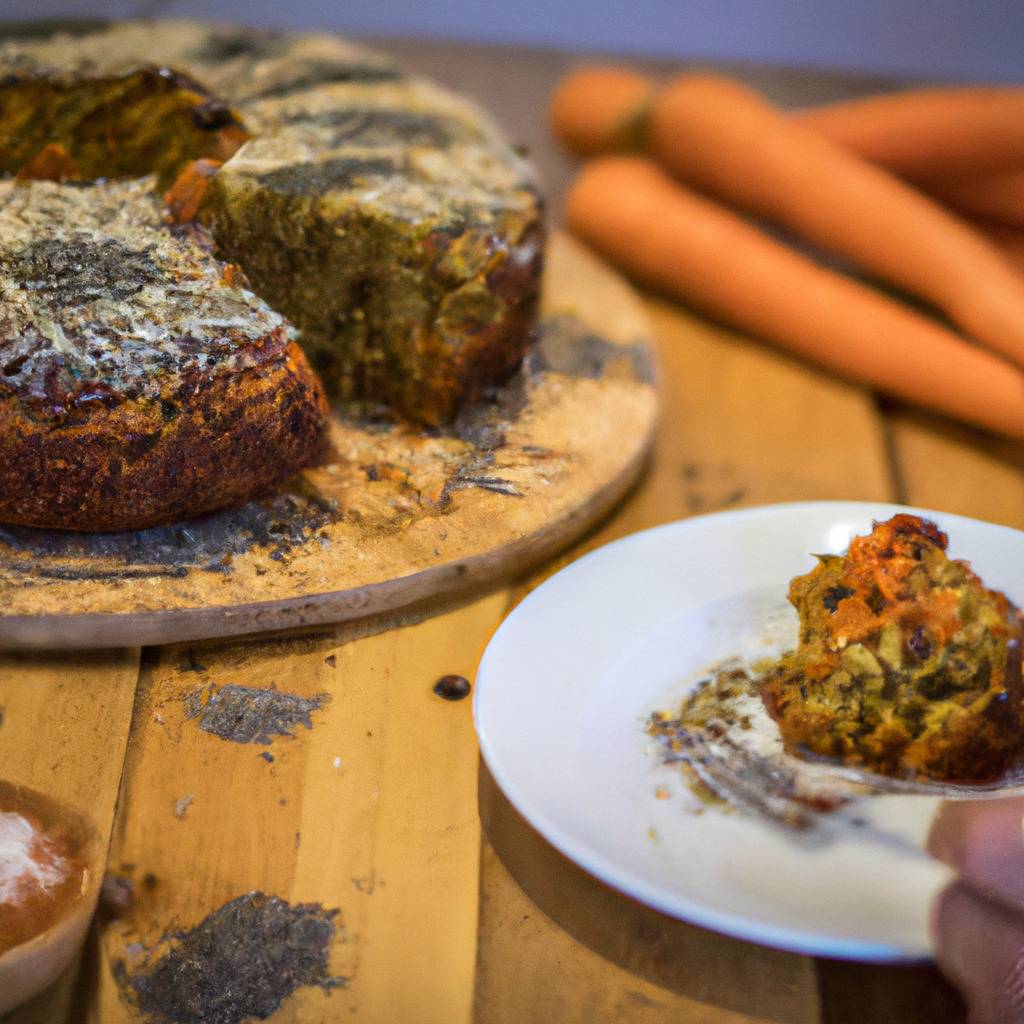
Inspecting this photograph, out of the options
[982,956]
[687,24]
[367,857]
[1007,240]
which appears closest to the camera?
[982,956]

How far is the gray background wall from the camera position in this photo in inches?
68.4

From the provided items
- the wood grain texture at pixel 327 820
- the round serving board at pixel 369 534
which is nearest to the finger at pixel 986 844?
the wood grain texture at pixel 327 820

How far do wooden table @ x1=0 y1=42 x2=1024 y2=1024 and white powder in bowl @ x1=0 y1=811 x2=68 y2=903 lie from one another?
4 centimetres

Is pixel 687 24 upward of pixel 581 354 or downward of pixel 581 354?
upward

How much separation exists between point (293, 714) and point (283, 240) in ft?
1.62

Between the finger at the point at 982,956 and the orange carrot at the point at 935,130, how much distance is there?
1.03m

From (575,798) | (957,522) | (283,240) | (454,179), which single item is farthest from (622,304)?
(575,798)

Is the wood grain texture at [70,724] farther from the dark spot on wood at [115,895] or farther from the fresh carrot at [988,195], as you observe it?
the fresh carrot at [988,195]

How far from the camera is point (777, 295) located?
1.48m

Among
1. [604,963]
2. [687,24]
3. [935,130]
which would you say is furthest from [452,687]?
[687,24]

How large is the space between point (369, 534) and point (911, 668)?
483 mm

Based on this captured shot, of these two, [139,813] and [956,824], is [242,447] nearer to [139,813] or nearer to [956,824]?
[139,813]

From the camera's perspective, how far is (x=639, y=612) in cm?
95

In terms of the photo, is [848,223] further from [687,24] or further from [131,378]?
[131,378]
